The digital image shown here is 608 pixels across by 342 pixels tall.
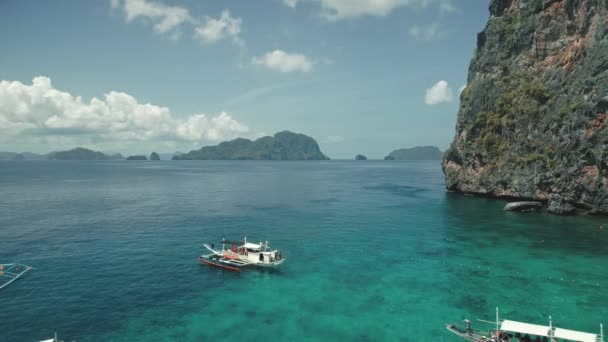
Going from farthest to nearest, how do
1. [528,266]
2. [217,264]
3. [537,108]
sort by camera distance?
[537,108]
[217,264]
[528,266]

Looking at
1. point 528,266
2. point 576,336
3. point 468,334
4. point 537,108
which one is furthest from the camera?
point 537,108

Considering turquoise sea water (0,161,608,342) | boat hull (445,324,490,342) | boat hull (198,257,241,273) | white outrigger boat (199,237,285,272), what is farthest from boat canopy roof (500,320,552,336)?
boat hull (198,257,241,273)

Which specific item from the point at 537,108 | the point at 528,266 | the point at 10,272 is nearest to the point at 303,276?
the point at 528,266

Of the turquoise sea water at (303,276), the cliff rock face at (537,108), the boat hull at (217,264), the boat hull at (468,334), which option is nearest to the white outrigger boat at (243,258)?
the boat hull at (217,264)

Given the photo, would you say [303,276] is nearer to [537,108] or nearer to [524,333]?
[524,333]

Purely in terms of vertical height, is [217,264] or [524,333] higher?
[524,333]

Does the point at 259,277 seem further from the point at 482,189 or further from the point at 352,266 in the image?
the point at 482,189

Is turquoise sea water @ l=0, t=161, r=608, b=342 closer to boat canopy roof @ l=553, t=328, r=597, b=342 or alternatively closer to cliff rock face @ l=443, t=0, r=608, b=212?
boat canopy roof @ l=553, t=328, r=597, b=342

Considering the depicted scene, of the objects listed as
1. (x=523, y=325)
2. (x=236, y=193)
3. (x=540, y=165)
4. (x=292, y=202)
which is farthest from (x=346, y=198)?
(x=523, y=325)
